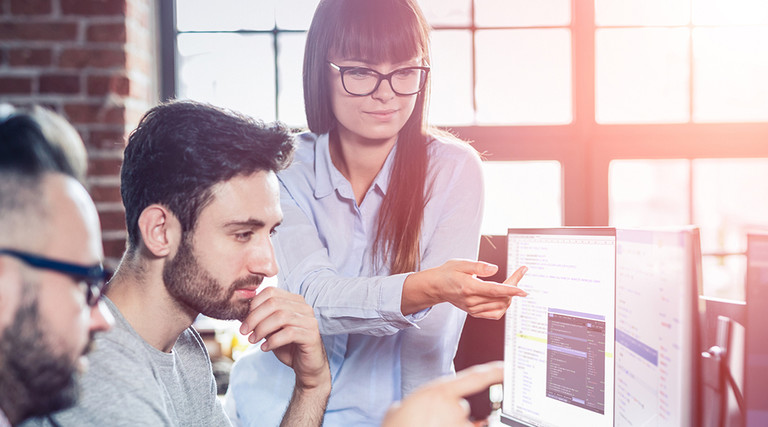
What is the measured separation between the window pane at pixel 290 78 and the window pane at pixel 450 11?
0.51 m

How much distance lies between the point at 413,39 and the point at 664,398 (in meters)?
0.96

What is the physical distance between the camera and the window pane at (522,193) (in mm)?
2420

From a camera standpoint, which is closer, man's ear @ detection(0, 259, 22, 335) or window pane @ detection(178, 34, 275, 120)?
man's ear @ detection(0, 259, 22, 335)

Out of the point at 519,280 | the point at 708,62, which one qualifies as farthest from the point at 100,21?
the point at 708,62

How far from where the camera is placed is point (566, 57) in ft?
8.00

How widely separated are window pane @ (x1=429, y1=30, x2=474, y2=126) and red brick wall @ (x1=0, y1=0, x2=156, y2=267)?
112 cm

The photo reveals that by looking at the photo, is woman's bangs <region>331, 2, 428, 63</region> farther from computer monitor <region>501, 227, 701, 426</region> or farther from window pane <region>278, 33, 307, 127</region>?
window pane <region>278, 33, 307, 127</region>

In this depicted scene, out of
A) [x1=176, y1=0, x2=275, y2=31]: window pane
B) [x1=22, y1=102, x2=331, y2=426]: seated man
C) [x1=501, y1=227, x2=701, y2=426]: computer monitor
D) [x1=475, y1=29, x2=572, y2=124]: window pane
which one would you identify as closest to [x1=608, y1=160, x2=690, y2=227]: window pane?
[x1=475, y1=29, x2=572, y2=124]: window pane

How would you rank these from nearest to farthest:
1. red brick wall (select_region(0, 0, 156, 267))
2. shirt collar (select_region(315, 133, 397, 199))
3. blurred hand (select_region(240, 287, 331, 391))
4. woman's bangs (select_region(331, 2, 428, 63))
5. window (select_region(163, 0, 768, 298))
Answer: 1. blurred hand (select_region(240, 287, 331, 391))
2. woman's bangs (select_region(331, 2, 428, 63))
3. shirt collar (select_region(315, 133, 397, 199))
4. red brick wall (select_region(0, 0, 156, 267))
5. window (select_region(163, 0, 768, 298))

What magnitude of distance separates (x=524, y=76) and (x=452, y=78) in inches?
11.3

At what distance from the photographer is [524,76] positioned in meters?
2.45

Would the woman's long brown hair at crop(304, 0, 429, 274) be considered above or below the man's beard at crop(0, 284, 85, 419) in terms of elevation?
above

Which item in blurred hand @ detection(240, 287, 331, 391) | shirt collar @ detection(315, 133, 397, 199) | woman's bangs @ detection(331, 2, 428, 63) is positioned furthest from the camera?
shirt collar @ detection(315, 133, 397, 199)

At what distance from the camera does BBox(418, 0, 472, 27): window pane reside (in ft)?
7.93
